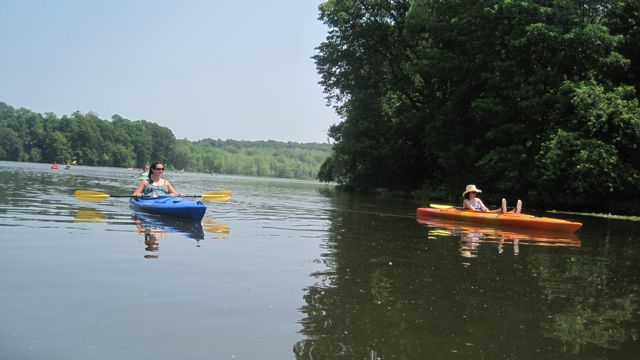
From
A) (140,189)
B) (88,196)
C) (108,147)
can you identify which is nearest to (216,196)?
(140,189)

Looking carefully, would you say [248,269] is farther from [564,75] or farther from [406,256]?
[564,75]

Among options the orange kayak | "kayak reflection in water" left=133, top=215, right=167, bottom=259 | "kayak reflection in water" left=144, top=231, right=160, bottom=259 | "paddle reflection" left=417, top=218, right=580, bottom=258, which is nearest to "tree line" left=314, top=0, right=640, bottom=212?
the orange kayak

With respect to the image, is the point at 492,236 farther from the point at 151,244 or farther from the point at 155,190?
the point at 155,190

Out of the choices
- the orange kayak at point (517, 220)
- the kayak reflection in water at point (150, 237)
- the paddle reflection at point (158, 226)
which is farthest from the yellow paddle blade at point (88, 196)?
the orange kayak at point (517, 220)

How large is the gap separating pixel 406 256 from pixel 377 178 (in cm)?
3531

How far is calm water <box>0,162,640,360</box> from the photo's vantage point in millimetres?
4641

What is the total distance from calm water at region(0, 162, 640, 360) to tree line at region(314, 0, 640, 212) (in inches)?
593

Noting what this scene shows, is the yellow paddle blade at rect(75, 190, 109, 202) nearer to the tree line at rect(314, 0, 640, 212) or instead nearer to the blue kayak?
the blue kayak

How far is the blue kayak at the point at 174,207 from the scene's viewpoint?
1368cm

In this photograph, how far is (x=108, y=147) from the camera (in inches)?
5531

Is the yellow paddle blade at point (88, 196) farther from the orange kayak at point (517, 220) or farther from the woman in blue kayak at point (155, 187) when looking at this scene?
the orange kayak at point (517, 220)

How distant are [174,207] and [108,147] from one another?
449 ft

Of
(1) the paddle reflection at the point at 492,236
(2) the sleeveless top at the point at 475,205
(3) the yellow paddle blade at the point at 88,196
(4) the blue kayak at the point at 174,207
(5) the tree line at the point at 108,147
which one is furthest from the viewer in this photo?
(5) the tree line at the point at 108,147

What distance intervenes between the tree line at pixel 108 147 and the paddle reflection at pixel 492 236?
124 metres
